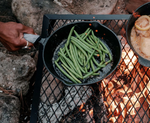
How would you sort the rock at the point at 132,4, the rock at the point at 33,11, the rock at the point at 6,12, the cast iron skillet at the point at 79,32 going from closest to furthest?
1. the cast iron skillet at the point at 79,32
2. the rock at the point at 33,11
3. the rock at the point at 132,4
4. the rock at the point at 6,12

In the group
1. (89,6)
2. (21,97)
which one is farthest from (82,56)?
(89,6)

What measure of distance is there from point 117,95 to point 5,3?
3.67m

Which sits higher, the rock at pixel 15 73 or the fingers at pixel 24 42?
the fingers at pixel 24 42

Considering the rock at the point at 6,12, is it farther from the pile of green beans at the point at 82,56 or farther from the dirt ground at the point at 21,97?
the pile of green beans at the point at 82,56

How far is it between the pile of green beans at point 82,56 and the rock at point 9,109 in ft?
3.60

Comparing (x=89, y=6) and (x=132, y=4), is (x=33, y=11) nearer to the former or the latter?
(x=89, y=6)

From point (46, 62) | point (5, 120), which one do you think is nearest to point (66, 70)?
point (46, 62)

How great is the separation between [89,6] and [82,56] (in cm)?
176

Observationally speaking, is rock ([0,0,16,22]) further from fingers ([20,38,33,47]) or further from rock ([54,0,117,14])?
fingers ([20,38,33,47])

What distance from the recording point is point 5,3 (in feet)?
12.8

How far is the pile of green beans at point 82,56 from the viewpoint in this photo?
93.4 inches

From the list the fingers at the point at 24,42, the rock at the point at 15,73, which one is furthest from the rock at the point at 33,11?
the fingers at the point at 24,42

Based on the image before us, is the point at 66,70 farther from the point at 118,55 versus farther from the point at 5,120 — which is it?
the point at 5,120

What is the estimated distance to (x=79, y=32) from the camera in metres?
2.60
